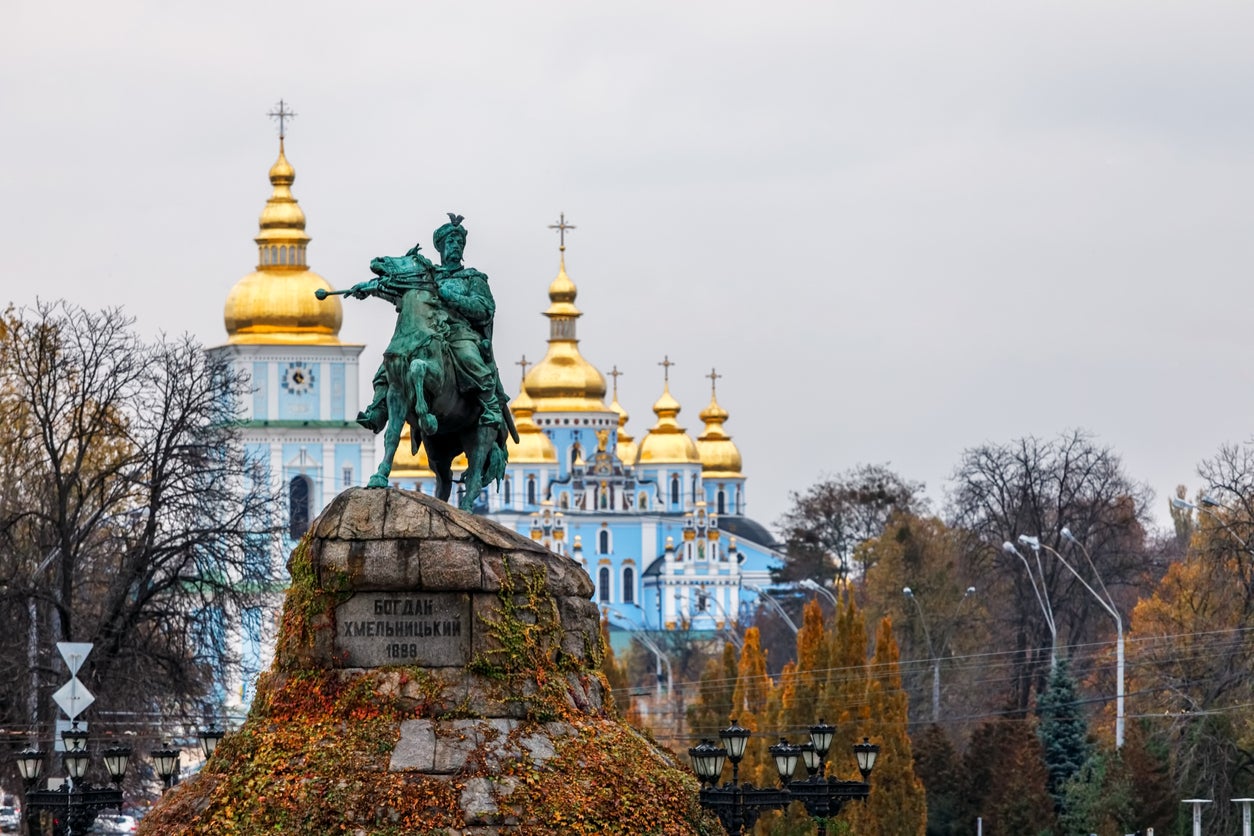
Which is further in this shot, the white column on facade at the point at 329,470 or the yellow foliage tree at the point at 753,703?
the white column on facade at the point at 329,470

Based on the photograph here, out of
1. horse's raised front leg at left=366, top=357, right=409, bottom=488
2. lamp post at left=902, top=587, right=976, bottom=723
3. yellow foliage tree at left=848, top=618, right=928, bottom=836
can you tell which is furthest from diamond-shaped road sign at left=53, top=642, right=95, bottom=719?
lamp post at left=902, top=587, right=976, bottom=723

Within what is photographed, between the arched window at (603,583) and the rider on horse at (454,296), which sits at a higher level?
the arched window at (603,583)

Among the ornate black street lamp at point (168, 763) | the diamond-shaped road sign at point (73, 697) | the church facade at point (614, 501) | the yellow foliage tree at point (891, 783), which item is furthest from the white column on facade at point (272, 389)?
the diamond-shaped road sign at point (73, 697)

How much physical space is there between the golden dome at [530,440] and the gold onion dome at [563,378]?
1.82 feet

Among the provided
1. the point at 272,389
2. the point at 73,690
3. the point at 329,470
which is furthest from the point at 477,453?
the point at 272,389

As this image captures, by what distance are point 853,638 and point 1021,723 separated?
2980 millimetres

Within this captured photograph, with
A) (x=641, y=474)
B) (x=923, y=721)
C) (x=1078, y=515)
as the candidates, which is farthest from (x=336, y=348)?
(x=923, y=721)

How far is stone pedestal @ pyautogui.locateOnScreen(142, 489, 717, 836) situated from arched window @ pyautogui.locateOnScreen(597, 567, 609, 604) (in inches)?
5388

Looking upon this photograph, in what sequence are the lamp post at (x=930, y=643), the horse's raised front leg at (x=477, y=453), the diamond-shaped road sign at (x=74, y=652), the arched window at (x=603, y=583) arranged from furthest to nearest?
the arched window at (x=603, y=583)
the lamp post at (x=930, y=643)
the diamond-shaped road sign at (x=74, y=652)
the horse's raised front leg at (x=477, y=453)

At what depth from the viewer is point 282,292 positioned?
137 metres

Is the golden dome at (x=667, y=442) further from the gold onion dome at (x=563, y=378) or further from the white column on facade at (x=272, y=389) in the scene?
the white column on facade at (x=272, y=389)

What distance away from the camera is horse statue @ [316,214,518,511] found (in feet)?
97.2

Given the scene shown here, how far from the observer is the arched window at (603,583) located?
546 feet

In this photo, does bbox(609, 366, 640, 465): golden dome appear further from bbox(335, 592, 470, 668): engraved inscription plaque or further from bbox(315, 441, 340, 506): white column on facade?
bbox(335, 592, 470, 668): engraved inscription plaque
